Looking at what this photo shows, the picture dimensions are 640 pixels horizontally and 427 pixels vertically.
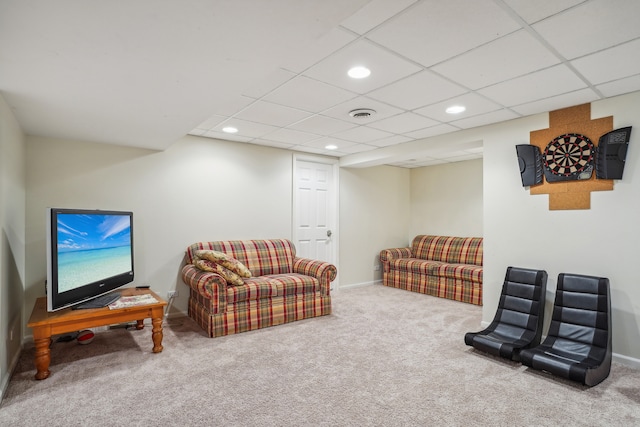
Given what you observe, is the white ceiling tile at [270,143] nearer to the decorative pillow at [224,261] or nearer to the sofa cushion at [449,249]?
the decorative pillow at [224,261]

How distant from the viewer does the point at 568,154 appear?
10.7 ft

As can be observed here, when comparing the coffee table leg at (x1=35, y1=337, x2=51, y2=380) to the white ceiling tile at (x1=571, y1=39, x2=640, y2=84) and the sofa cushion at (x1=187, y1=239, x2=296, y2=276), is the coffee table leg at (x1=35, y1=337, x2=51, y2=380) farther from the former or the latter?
the white ceiling tile at (x1=571, y1=39, x2=640, y2=84)

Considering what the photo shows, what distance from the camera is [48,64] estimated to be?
1891 millimetres

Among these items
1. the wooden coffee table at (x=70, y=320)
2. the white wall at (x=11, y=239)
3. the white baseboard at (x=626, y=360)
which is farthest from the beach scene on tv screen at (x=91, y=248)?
the white baseboard at (x=626, y=360)

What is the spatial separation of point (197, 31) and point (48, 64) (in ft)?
3.29

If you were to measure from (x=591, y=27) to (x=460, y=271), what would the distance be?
12.5 feet

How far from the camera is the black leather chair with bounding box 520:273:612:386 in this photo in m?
2.52

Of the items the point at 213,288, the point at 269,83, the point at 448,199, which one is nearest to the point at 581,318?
the point at 269,83

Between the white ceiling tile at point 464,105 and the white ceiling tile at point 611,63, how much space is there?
76 centimetres

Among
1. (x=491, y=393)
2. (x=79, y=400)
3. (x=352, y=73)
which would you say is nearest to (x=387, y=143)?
(x=352, y=73)

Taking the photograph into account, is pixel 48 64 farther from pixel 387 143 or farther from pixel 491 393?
pixel 387 143

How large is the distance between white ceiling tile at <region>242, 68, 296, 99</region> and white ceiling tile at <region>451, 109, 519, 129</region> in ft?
7.05

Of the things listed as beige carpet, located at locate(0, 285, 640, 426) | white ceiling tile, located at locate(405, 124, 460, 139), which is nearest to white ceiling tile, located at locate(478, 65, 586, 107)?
white ceiling tile, located at locate(405, 124, 460, 139)

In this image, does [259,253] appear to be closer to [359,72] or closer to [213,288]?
[213,288]
